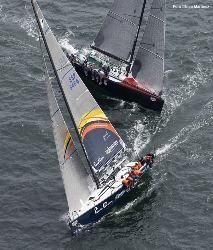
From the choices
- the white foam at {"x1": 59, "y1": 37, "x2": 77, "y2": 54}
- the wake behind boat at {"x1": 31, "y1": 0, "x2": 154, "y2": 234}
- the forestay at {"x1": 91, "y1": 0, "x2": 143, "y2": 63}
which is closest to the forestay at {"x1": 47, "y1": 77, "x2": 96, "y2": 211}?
the wake behind boat at {"x1": 31, "y1": 0, "x2": 154, "y2": 234}

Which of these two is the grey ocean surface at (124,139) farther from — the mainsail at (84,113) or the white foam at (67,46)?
the mainsail at (84,113)

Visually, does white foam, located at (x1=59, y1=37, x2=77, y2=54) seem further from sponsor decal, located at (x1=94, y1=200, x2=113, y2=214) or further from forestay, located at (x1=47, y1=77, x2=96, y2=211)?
sponsor decal, located at (x1=94, y1=200, x2=113, y2=214)

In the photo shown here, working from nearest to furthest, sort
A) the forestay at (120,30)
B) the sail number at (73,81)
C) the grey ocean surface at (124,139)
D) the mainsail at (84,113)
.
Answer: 1. the mainsail at (84,113)
2. the sail number at (73,81)
3. the grey ocean surface at (124,139)
4. the forestay at (120,30)

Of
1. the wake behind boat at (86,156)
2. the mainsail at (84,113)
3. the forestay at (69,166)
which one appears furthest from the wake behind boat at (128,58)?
the forestay at (69,166)

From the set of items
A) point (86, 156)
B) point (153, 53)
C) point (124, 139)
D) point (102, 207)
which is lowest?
point (102, 207)

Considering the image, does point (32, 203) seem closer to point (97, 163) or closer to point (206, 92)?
point (97, 163)

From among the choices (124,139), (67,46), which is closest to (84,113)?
(124,139)

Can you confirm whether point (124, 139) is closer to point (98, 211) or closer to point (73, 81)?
point (98, 211)

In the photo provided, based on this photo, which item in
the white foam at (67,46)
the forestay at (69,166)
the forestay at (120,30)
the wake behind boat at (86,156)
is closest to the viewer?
the wake behind boat at (86,156)
